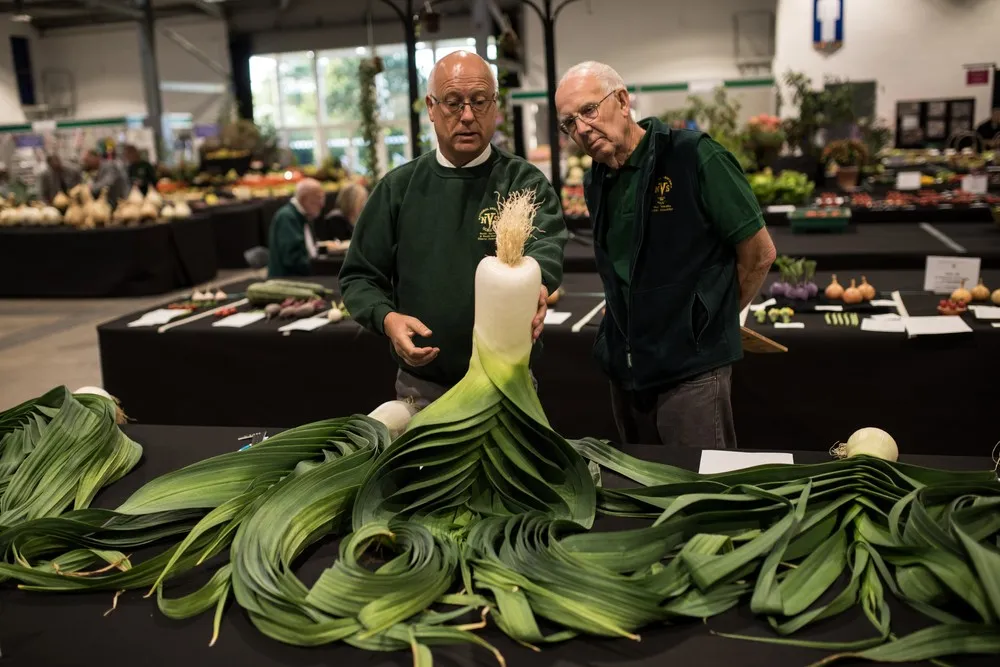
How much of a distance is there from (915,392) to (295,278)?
332 centimetres

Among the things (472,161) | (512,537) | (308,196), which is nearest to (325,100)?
(308,196)

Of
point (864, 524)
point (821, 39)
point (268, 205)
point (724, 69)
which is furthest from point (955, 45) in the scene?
point (864, 524)

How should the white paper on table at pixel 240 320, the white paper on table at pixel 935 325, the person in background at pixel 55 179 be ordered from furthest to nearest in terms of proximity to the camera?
the person in background at pixel 55 179 < the white paper on table at pixel 240 320 < the white paper on table at pixel 935 325

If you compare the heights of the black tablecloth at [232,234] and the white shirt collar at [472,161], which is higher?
the white shirt collar at [472,161]

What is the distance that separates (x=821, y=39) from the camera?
1237 centimetres

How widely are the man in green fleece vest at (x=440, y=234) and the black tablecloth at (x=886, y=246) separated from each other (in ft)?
9.29

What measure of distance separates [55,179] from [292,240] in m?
7.07

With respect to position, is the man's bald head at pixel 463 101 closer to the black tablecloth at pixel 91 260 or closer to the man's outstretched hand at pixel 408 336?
the man's outstretched hand at pixel 408 336

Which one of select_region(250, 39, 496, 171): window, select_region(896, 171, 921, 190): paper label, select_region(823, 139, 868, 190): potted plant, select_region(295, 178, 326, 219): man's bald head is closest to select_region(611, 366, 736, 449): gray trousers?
select_region(295, 178, 326, 219): man's bald head

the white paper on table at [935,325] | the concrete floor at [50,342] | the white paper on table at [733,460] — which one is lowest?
the concrete floor at [50,342]

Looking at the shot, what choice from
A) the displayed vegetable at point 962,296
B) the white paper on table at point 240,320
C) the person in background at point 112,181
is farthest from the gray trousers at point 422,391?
the person in background at point 112,181

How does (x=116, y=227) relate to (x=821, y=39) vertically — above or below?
below

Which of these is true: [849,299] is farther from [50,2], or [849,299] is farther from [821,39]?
[50,2]

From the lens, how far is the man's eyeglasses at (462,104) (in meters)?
2.06
